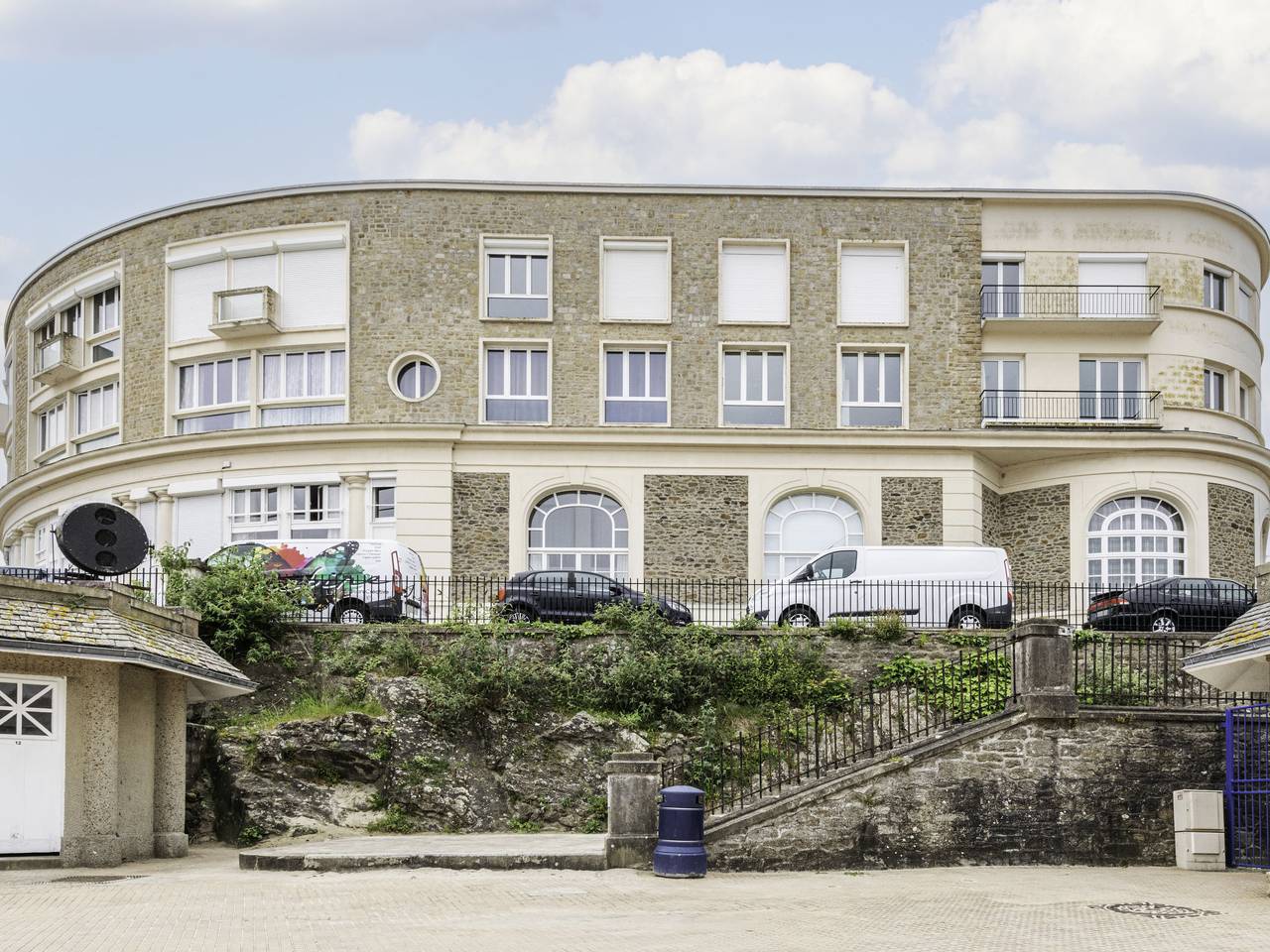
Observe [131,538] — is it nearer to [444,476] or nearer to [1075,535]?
[444,476]

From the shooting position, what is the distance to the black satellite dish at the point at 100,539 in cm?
2300

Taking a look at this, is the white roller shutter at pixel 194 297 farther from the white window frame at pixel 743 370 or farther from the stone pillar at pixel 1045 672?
the stone pillar at pixel 1045 672

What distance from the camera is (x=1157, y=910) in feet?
54.3

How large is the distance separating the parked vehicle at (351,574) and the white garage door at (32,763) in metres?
9.53

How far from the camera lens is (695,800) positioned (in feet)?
62.5

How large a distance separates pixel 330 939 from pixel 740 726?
46.3 feet

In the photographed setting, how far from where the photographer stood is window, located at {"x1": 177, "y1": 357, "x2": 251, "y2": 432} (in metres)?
41.5

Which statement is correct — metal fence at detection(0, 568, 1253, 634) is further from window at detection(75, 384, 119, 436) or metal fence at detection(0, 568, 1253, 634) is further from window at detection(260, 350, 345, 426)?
window at detection(75, 384, 119, 436)

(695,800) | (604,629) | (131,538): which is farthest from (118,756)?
(604,629)

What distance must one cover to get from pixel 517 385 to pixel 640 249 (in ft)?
14.9

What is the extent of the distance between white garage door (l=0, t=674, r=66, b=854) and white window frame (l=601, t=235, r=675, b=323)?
2212 centimetres

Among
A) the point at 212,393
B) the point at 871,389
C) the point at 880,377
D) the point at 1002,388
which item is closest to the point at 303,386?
the point at 212,393

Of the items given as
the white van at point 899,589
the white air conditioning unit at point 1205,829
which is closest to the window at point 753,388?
the white van at point 899,589

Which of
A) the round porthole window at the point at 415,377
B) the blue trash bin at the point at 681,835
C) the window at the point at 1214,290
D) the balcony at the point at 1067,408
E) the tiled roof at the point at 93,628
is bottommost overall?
the blue trash bin at the point at 681,835
